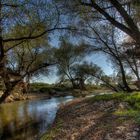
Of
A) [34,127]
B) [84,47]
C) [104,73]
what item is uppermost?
[84,47]

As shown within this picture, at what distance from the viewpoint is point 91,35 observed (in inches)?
1145

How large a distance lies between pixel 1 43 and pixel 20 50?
6610mm

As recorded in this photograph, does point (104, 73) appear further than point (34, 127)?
Yes

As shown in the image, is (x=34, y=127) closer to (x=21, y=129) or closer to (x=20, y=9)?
(x=21, y=129)

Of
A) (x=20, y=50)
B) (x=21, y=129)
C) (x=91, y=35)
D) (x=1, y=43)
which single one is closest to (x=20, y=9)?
(x=1, y=43)

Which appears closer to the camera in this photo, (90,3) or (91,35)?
(90,3)

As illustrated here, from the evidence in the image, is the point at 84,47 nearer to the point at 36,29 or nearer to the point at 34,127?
the point at 34,127

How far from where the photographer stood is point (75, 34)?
15305 millimetres

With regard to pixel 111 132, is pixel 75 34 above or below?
above

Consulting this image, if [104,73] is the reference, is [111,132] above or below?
below

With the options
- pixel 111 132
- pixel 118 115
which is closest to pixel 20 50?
pixel 118 115

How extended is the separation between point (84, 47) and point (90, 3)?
18146mm

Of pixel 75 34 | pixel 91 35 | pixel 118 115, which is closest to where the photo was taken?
pixel 118 115

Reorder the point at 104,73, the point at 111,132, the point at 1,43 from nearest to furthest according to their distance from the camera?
the point at 111,132
the point at 1,43
the point at 104,73
